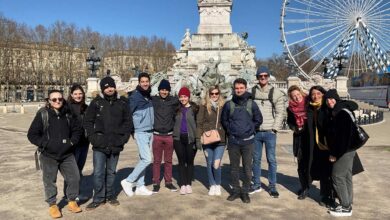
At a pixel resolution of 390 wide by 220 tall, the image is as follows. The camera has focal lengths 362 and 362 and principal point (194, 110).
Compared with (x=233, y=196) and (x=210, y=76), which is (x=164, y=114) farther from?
(x=210, y=76)

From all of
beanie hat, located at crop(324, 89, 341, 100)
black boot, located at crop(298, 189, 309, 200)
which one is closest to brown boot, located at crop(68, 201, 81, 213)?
black boot, located at crop(298, 189, 309, 200)

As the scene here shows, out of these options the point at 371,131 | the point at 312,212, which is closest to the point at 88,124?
the point at 312,212

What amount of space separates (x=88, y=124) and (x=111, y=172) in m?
0.86

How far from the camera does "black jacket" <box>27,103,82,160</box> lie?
509 cm

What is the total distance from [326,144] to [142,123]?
298 cm

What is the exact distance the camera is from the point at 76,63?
2436 inches

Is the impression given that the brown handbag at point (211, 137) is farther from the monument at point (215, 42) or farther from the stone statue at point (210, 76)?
the monument at point (215, 42)

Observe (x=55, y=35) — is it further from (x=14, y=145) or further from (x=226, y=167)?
(x=226, y=167)

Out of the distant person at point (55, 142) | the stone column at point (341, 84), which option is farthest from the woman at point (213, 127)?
the stone column at point (341, 84)

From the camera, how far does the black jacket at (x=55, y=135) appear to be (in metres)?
5.09

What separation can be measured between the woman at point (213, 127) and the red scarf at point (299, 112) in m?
1.21

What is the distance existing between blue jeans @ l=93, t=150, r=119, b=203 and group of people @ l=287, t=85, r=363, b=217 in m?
3.06

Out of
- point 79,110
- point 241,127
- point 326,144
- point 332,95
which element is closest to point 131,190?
point 79,110

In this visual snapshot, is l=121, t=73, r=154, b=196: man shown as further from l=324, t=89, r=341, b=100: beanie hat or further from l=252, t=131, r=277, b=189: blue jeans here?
l=324, t=89, r=341, b=100: beanie hat
